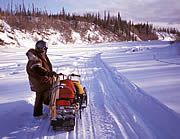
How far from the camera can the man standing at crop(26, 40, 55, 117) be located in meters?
6.21

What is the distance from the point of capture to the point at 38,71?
624 centimetres

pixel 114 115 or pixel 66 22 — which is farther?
pixel 66 22

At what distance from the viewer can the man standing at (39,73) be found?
6.21 m

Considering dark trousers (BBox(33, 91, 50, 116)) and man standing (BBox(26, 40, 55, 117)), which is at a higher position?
man standing (BBox(26, 40, 55, 117))

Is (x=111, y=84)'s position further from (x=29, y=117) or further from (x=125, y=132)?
(x=125, y=132)

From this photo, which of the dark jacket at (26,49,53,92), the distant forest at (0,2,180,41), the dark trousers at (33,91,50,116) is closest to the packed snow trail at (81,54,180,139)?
the dark trousers at (33,91,50,116)

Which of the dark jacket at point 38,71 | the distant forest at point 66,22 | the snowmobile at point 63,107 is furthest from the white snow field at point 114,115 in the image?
the distant forest at point 66,22

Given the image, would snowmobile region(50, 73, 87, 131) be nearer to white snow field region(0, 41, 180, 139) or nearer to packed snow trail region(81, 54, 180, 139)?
white snow field region(0, 41, 180, 139)

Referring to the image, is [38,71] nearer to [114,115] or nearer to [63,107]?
[63,107]

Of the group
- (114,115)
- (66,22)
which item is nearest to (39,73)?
(114,115)

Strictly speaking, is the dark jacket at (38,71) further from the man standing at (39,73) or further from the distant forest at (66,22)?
the distant forest at (66,22)

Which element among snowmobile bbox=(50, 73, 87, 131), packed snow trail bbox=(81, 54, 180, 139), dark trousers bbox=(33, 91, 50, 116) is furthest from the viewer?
dark trousers bbox=(33, 91, 50, 116)

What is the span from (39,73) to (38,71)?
0.06m

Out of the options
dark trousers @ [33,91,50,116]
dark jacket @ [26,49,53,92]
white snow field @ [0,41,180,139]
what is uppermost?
dark jacket @ [26,49,53,92]
